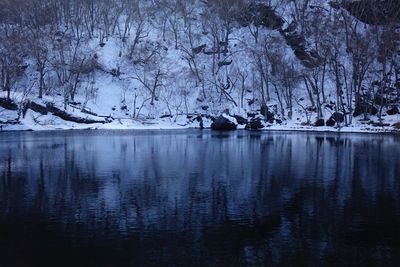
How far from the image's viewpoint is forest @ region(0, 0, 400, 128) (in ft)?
228

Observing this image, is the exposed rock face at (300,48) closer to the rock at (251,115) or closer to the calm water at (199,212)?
the rock at (251,115)

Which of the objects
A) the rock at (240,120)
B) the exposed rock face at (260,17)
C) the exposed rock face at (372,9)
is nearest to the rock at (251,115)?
the rock at (240,120)

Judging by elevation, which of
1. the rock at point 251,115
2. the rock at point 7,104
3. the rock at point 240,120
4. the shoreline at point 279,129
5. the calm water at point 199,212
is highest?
the rock at point 7,104

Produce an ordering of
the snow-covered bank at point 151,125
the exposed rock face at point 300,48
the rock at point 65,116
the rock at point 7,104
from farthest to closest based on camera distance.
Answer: the exposed rock face at point 300,48 → the rock at point 65,116 → the rock at point 7,104 → the snow-covered bank at point 151,125

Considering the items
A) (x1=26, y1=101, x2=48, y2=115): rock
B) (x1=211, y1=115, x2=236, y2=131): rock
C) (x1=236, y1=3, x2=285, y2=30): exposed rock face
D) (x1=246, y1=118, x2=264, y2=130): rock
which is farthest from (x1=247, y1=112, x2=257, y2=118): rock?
(x1=26, y1=101, x2=48, y2=115): rock

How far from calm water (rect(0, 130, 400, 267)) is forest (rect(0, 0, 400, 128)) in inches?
1668

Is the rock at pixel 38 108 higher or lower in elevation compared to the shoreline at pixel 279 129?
higher

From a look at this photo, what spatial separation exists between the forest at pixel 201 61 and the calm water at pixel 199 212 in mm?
42377

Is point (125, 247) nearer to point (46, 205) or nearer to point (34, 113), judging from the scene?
point (46, 205)

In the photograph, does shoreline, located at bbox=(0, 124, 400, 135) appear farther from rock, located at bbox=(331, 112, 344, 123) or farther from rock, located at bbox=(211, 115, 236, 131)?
rock, located at bbox=(211, 115, 236, 131)

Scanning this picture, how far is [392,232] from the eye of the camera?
44.5ft

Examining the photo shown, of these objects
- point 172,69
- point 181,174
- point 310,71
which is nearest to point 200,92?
point 172,69

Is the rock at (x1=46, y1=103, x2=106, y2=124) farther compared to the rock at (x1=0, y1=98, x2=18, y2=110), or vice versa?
the rock at (x1=46, y1=103, x2=106, y2=124)

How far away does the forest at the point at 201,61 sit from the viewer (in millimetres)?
69500
